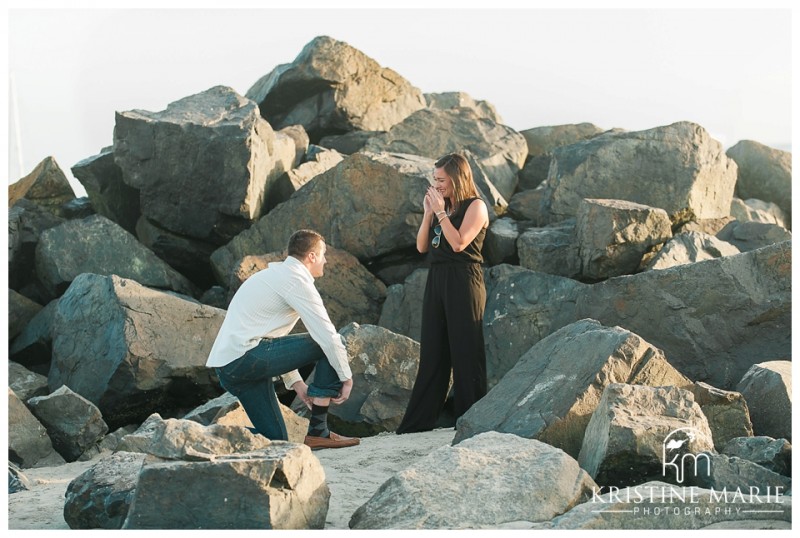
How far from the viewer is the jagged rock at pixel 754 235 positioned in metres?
9.38

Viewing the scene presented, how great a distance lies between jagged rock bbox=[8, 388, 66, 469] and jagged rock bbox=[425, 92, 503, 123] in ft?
28.9

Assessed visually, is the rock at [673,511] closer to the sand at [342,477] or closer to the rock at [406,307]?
the sand at [342,477]

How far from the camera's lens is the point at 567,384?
5637mm

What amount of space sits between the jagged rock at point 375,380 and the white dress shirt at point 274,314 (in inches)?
46.1

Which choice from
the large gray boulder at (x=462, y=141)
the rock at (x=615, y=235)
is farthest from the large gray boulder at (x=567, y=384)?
the large gray boulder at (x=462, y=141)

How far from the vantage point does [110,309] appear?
789cm

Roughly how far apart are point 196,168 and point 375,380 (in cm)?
353

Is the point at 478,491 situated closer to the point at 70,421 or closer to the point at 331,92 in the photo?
the point at 70,421

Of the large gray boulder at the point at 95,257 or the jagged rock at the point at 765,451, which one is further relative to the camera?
the large gray boulder at the point at 95,257

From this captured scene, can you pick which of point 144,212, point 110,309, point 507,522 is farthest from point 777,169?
point 507,522

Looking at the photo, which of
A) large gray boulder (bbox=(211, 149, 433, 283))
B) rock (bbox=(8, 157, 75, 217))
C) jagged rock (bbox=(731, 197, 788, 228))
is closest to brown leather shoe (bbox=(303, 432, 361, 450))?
large gray boulder (bbox=(211, 149, 433, 283))

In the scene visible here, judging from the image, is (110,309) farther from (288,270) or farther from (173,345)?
(288,270)

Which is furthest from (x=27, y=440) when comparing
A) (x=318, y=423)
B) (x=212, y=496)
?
(x=212, y=496)

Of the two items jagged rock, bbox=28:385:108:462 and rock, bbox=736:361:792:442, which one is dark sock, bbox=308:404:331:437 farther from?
rock, bbox=736:361:792:442
